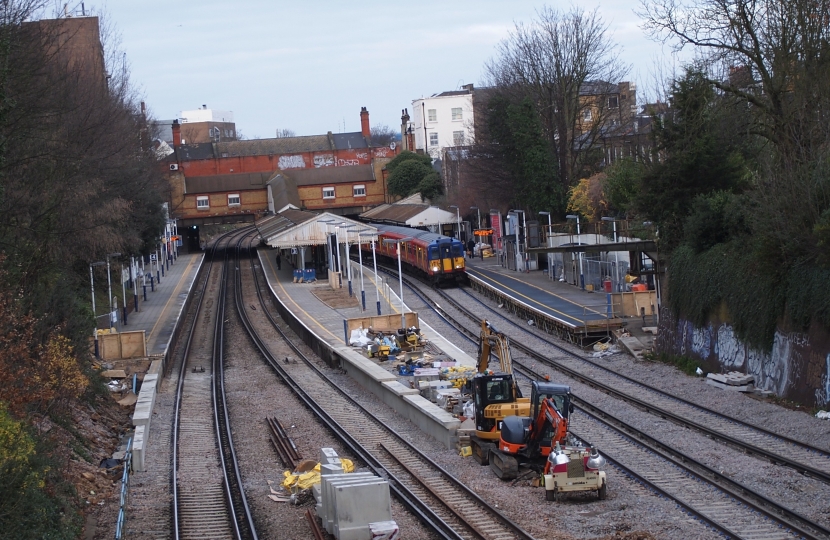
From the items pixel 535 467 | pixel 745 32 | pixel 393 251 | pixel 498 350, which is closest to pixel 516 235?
pixel 393 251

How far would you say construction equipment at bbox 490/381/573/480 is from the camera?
15133mm

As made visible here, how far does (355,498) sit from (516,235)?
37.3 m

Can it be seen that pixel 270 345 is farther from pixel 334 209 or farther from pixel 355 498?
pixel 334 209

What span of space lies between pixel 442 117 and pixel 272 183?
24859 mm

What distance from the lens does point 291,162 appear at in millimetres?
83562

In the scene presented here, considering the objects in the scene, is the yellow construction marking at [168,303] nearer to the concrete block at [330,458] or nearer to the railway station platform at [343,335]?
the railway station platform at [343,335]

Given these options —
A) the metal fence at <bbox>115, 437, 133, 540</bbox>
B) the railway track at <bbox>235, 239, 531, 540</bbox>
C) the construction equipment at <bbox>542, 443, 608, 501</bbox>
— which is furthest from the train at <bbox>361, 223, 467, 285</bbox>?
the construction equipment at <bbox>542, 443, 608, 501</bbox>

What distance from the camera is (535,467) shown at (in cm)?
1576

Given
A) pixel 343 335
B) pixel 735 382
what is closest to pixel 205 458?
pixel 735 382

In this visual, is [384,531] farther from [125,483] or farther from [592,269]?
[592,269]

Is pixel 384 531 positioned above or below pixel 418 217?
below

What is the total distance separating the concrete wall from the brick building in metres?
53.5

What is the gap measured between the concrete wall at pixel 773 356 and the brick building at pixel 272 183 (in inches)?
2108

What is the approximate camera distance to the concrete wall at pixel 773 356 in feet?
64.3
